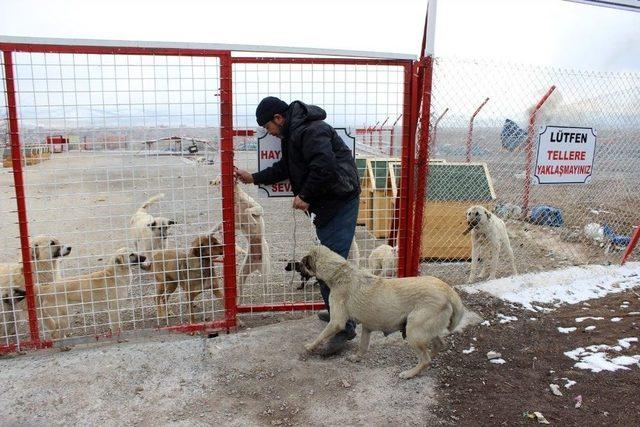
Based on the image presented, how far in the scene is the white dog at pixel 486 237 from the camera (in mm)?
6582

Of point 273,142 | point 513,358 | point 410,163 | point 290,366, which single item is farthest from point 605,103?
point 290,366

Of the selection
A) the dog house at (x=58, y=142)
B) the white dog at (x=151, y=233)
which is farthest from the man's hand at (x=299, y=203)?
the white dog at (x=151, y=233)

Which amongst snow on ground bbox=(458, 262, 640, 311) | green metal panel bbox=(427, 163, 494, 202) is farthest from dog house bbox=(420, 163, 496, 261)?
snow on ground bbox=(458, 262, 640, 311)

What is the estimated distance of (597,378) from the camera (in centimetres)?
363

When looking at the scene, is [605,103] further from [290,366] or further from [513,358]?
[290,366]

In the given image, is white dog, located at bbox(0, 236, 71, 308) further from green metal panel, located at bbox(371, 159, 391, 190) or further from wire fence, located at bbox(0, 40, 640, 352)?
green metal panel, located at bbox(371, 159, 391, 190)

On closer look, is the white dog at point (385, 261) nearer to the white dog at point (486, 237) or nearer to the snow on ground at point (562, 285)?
the snow on ground at point (562, 285)

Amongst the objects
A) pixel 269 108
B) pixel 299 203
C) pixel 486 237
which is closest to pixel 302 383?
pixel 299 203

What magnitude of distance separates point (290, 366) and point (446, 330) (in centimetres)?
125

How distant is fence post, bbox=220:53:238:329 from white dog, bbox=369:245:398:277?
6.52ft

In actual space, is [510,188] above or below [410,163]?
below

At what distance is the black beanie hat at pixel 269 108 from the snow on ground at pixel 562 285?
3.01 metres

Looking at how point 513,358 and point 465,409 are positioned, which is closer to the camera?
point 465,409

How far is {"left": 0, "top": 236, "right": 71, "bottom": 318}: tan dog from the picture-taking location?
427 centimetres
